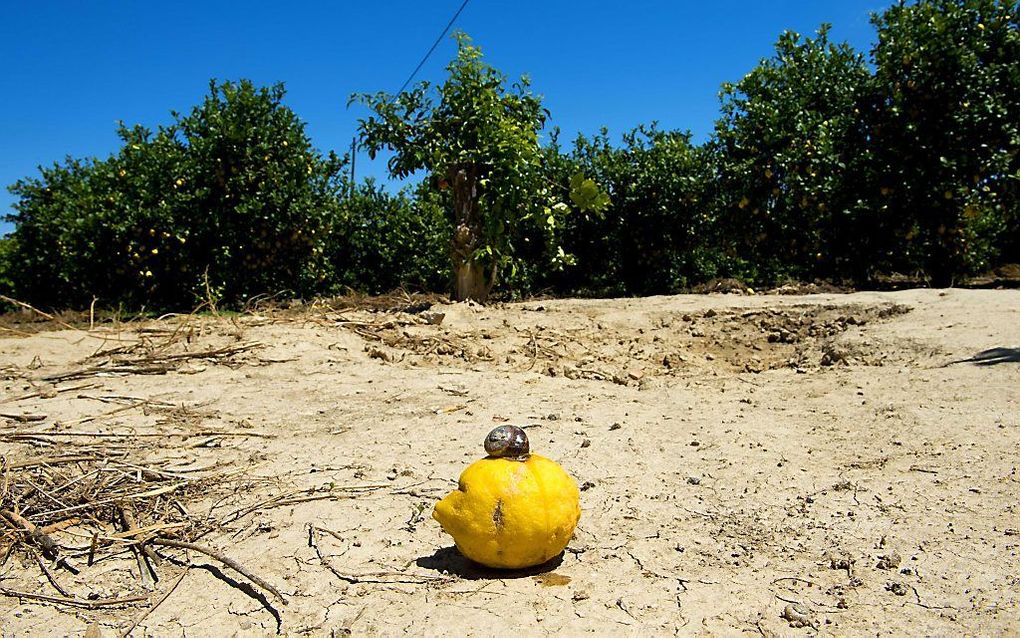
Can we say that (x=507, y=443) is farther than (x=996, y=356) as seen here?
No

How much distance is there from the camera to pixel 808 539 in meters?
2.68

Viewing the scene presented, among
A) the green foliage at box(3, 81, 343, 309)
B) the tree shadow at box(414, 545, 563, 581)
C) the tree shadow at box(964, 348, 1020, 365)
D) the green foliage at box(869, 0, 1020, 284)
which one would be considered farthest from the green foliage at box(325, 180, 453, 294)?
the tree shadow at box(414, 545, 563, 581)

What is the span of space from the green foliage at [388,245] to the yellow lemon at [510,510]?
8.88m

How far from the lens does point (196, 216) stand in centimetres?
994

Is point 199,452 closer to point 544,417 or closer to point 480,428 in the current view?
point 480,428

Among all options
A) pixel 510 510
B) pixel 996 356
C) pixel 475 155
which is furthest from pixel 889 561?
pixel 475 155

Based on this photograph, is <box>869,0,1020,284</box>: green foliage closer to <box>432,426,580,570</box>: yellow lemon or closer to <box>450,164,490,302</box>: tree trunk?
<box>450,164,490,302</box>: tree trunk

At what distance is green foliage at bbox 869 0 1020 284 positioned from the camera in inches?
365

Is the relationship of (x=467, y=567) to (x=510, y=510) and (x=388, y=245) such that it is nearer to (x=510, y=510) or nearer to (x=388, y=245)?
(x=510, y=510)

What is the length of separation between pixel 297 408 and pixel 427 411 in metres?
0.82

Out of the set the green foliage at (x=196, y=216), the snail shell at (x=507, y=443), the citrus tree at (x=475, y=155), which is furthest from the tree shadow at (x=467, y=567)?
the green foliage at (x=196, y=216)

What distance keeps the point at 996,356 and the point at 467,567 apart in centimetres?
384

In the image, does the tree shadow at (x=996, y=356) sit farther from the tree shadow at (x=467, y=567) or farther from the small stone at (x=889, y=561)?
the tree shadow at (x=467, y=567)

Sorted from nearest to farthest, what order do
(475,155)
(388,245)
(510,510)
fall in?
(510,510)
(475,155)
(388,245)
